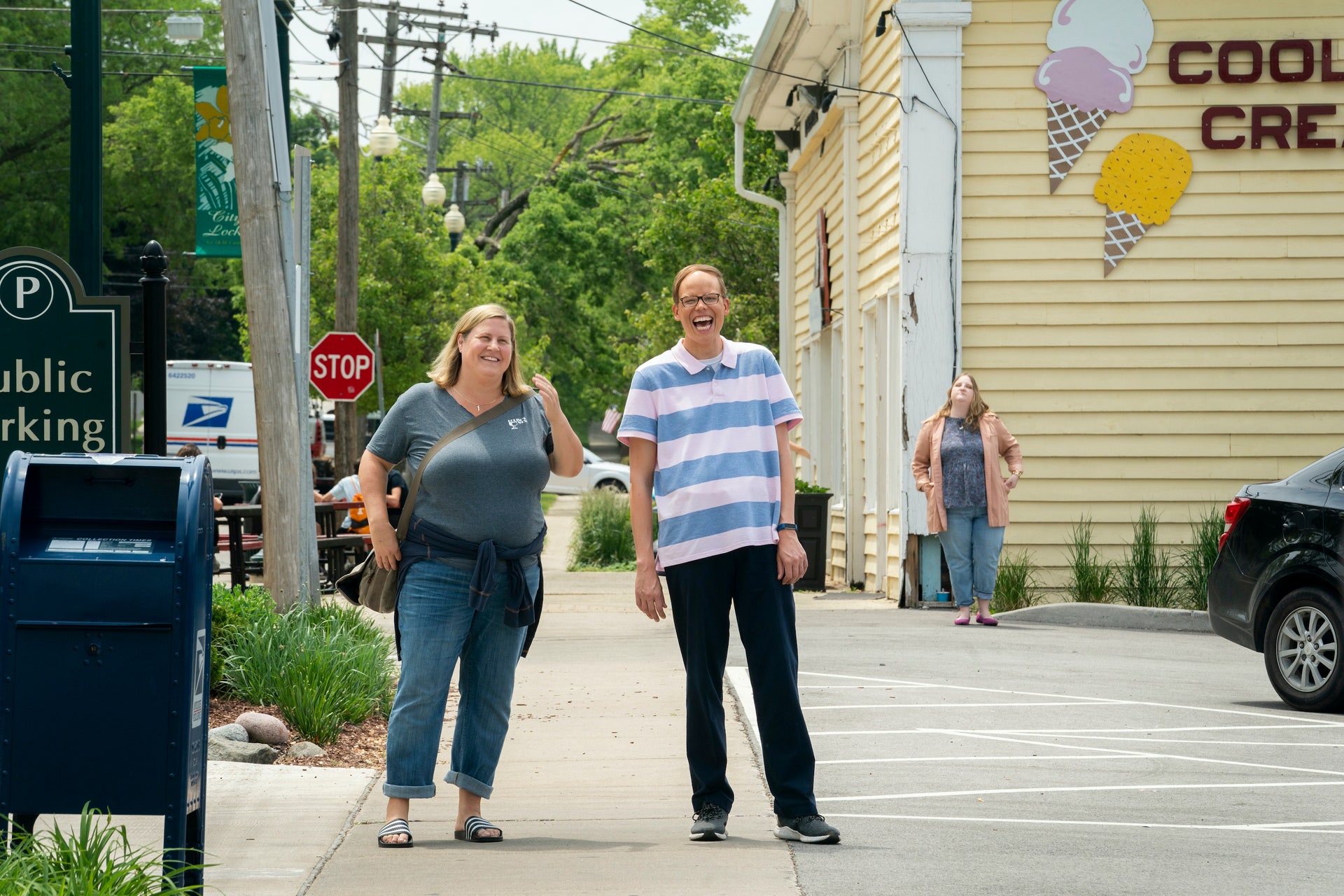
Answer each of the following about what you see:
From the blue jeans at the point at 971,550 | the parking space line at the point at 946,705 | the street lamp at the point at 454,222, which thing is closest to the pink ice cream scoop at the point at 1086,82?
the blue jeans at the point at 971,550

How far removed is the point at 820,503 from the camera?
656 inches

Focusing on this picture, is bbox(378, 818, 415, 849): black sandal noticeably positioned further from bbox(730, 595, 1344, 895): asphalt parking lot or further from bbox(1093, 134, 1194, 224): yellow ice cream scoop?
bbox(1093, 134, 1194, 224): yellow ice cream scoop

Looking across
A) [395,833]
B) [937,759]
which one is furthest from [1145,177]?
[395,833]

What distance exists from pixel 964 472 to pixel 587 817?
265 inches

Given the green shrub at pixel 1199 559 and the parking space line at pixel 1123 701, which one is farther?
the green shrub at pixel 1199 559

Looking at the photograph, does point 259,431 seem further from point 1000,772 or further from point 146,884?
point 146,884

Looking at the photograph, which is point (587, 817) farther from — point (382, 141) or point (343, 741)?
point (382, 141)

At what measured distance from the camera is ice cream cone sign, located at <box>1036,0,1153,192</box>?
13.7 metres

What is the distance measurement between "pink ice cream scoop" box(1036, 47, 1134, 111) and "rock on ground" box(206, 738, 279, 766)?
914 centimetres

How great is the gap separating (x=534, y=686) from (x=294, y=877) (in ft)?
14.9

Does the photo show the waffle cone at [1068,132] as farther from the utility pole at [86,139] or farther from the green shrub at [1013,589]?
the utility pole at [86,139]

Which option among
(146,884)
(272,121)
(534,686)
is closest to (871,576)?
(534,686)

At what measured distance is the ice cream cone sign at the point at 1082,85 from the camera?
13656mm

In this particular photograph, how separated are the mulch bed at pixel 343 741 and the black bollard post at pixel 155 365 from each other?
1305 millimetres
